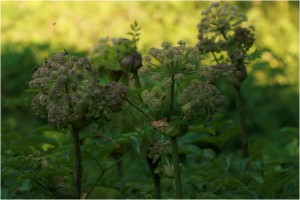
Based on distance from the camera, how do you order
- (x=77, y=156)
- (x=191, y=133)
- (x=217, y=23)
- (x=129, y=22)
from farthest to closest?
(x=129, y=22)
(x=191, y=133)
(x=217, y=23)
(x=77, y=156)

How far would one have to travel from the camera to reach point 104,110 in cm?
185

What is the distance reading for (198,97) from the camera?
176cm

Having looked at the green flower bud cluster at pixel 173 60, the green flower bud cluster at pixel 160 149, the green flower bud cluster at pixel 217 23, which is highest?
the green flower bud cluster at pixel 217 23

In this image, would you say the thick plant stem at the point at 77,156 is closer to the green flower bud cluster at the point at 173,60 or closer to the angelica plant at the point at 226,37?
the green flower bud cluster at the point at 173,60

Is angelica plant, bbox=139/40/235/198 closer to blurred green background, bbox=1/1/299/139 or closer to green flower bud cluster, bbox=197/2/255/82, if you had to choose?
green flower bud cluster, bbox=197/2/255/82

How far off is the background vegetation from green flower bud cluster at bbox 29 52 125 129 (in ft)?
0.63

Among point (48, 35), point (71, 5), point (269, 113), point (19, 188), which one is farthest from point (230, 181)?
point (71, 5)

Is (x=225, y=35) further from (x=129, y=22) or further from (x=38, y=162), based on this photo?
(x=129, y=22)

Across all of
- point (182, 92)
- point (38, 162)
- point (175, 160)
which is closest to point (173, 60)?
point (182, 92)

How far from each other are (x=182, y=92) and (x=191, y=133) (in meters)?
1.15

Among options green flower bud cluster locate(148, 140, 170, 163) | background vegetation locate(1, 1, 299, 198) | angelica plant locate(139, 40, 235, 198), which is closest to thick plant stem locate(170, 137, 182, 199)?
angelica plant locate(139, 40, 235, 198)

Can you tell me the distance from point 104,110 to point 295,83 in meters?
5.37

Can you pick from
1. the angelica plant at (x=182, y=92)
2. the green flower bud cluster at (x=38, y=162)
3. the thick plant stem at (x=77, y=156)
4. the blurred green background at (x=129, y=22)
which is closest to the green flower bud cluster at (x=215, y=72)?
the angelica plant at (x=182, y=92)

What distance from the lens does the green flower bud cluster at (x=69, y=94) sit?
5.90 feet
